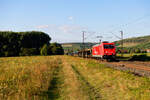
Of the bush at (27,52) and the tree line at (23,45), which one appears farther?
the bush at (27,52)

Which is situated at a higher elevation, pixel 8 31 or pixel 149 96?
pixel 8 31

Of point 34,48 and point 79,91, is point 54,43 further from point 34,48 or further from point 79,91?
point 79,91

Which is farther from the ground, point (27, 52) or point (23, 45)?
point (23, 45)

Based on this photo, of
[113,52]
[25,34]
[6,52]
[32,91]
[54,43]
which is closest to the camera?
[32,91]

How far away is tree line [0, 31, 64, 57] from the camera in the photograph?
8336cm

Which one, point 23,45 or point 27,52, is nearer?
point 27,52

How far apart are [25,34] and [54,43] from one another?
1763 cm

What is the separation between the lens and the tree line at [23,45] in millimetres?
83363

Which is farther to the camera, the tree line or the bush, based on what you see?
the bush

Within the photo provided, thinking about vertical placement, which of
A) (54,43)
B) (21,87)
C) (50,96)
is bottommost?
(50,96)

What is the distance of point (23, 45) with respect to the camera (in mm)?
88188

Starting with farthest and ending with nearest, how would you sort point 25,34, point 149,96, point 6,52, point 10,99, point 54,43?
point 54,43 < point 25,34 < point 6,52 < point 149,96 < point 10,99

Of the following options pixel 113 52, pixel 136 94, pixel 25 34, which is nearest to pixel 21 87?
pixel 136 94

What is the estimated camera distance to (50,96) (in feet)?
27.2
